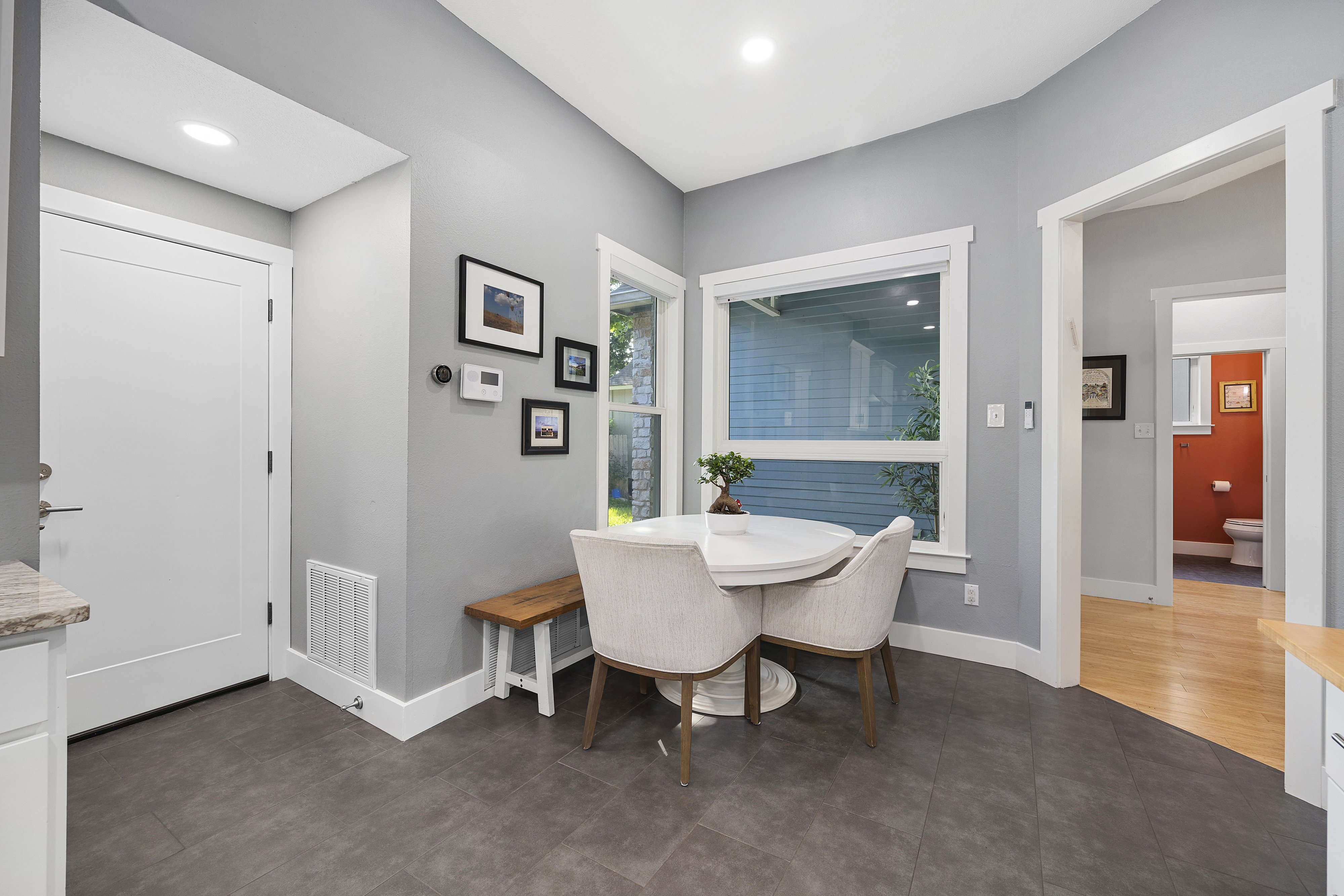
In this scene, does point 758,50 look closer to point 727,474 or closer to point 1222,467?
point 727,474

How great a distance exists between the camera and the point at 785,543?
2381 millimetres

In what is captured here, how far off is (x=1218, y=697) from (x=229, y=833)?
382cm

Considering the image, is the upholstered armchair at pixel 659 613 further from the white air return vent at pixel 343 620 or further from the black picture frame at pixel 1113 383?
the black picture frame at pixel 1113 383

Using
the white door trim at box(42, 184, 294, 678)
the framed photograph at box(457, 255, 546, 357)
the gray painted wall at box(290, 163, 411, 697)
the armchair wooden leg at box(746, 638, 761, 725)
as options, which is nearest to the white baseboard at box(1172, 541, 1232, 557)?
the armchair wooden leg at box(746, 638, 761, 725)

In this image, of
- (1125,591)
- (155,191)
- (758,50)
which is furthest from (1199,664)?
(155,191)

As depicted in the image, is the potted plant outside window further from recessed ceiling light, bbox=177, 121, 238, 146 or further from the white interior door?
recessed ceiling light, bbox=177, 121, 238, 146

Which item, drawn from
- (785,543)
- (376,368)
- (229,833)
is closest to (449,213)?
(376,368)

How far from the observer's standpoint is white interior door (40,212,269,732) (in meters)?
2.02

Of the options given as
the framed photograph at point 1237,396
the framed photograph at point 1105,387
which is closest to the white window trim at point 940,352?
the framed photograph at point 1105,387

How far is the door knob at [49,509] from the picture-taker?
1914 millimetres

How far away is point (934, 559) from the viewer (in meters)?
3.04

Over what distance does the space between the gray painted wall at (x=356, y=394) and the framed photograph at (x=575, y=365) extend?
79 centimetres

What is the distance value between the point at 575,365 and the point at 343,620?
155 centimetres

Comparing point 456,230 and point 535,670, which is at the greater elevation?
point 456,230
